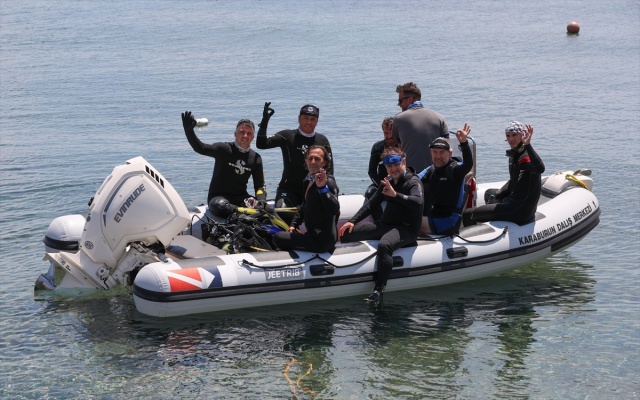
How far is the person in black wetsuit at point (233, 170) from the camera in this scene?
916 centimetres

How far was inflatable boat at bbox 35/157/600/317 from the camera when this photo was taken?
322 inches

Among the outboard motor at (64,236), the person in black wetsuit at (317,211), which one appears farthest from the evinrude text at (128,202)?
the person in black wetsuit at (317,211)

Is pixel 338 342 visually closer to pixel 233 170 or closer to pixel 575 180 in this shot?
pixel 233 170

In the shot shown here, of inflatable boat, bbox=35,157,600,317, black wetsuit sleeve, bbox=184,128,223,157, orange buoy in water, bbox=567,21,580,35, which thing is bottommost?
inflatable boat, bbox=35,157,600,317

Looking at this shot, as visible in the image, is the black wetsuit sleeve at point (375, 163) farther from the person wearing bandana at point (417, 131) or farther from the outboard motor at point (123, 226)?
the outboard motor at point (123, 226)

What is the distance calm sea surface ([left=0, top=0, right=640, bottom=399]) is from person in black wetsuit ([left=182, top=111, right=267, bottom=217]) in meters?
1.26

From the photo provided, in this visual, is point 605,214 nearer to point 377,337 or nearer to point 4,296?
point 377,337

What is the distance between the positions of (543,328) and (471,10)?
1136 inches

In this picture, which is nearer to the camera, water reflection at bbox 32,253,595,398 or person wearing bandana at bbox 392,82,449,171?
water reflection at bbox 32,253,595,398

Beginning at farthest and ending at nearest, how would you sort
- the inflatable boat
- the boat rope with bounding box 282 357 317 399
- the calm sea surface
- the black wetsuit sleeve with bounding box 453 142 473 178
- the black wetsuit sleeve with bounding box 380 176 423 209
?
the black wetsuit sleeve with bounding box 453 142 473 178, the black wetsuit sleeve with bounding box 380 176 423 209, the inflatable boat, the calm sea surface, the boat rope with bounding box 282 357 317 399

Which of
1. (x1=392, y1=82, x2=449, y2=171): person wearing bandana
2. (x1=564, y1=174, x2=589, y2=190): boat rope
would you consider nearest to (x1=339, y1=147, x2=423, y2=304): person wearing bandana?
(x1=392, y1=82, x2=449, y2=171): person wearing bandana

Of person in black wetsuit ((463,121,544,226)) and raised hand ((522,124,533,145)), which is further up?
raised hand ((522,124,533,145))

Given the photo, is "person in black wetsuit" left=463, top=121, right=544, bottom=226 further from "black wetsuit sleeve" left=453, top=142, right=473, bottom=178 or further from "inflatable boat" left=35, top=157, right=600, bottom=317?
"black wetsuit sleeve" left=453, top=142, right=473, bottom=178

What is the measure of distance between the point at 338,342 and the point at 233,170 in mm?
2236
